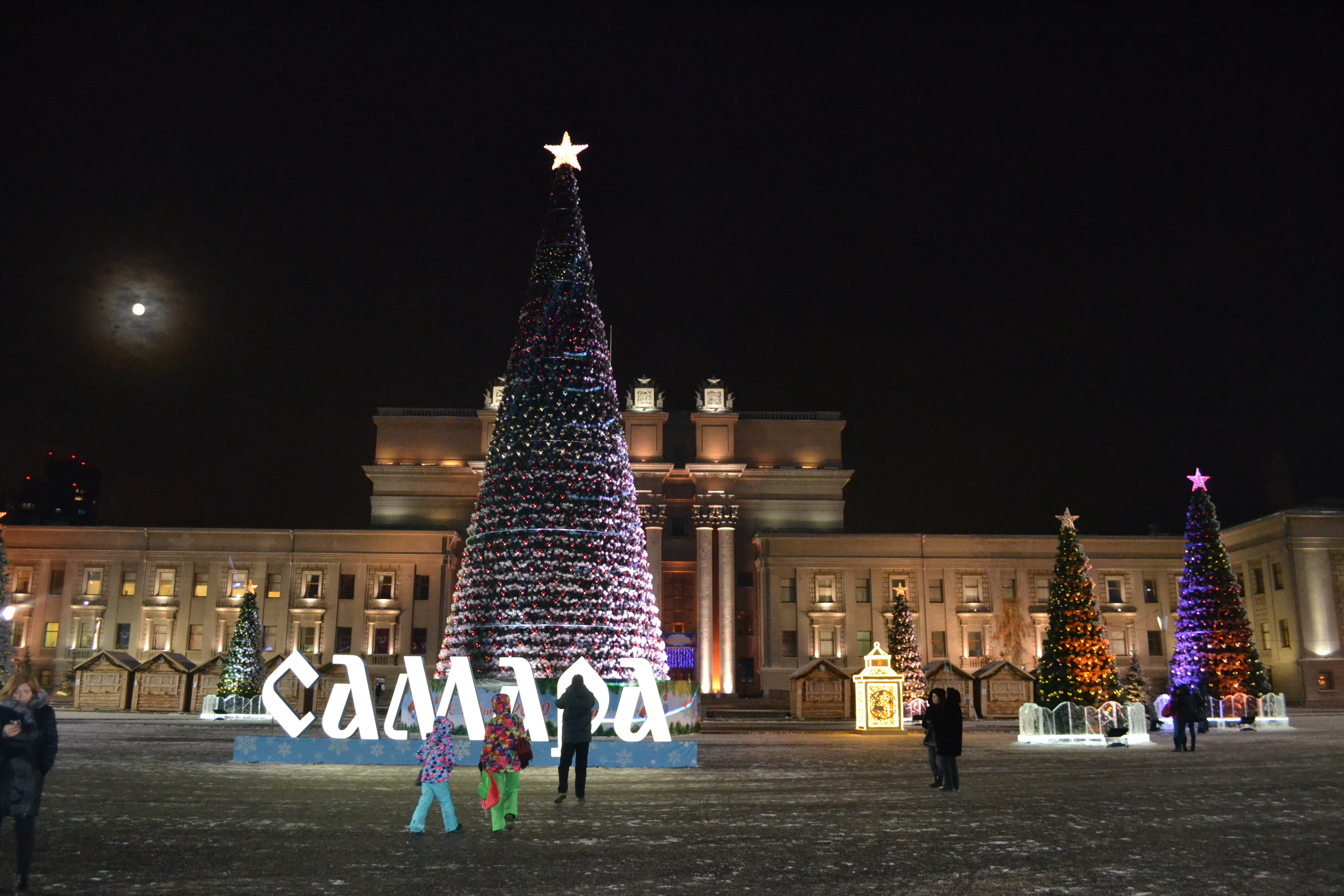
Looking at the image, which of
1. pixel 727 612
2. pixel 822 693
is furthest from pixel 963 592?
pixel 822 693

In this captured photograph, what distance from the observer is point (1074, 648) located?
30344 millimetres

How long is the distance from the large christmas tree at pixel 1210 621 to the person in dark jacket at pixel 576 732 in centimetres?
2915

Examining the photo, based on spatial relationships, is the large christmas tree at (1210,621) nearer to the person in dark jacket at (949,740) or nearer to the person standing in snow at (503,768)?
the person in dark jacket at (949,740)

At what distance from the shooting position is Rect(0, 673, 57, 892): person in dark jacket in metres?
7.73

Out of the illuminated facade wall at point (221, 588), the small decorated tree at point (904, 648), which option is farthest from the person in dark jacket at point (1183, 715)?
the illuminated facade wall at point (221, 588)

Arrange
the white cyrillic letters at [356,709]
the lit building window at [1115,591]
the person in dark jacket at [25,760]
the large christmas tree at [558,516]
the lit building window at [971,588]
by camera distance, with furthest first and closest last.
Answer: the lit building window at [1115,591] < the lit building window at [971,588] < the large christmas tree at [558,516] < the white cyrillic letters at [356,709] < the person in dark jacket at [25,760]

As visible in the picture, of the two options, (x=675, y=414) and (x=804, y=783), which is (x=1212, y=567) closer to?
(x=804, y=783)

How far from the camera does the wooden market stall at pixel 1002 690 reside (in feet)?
140

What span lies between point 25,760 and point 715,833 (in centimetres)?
608

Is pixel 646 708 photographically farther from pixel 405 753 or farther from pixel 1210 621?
pixel 1210 621

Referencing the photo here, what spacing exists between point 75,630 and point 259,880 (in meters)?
57.1

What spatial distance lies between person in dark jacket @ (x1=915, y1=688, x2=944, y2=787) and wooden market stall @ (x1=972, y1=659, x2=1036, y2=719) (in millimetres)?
28988

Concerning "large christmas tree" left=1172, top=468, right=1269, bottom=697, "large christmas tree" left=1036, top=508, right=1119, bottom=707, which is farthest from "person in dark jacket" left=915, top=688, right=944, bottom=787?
"large christmas tree" left=1172, top=468, right=1269, bottom=697

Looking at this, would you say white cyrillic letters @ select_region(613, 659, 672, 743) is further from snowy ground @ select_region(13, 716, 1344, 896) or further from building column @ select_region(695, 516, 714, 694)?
building column @ select_region(695, 516, 714, 694)
